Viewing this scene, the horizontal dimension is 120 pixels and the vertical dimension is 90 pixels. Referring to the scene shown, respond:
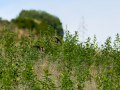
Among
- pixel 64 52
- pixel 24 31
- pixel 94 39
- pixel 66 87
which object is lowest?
pixel 66 87

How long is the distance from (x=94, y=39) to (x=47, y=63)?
7.37 ft

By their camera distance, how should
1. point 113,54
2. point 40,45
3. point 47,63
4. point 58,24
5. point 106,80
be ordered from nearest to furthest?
point 106,80, point 47,63, point 113,54, point 40,45, point 58,24

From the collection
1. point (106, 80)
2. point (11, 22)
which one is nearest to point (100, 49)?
point (106, 80)

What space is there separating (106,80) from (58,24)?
46.2 ft

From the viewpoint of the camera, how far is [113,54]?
731cm

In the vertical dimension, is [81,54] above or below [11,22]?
below

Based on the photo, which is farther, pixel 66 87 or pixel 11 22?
pixel 11 22

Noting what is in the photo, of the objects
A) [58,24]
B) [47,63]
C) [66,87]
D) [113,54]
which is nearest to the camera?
[66,87]

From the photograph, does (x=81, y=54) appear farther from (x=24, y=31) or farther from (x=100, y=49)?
(x=24, y=31)

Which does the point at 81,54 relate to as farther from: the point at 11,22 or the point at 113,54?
the point at 11,22

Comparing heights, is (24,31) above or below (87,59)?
above

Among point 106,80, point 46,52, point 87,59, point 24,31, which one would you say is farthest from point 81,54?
point 24,31

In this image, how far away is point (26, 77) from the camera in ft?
14.4

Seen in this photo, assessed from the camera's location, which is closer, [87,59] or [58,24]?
[87,59]
